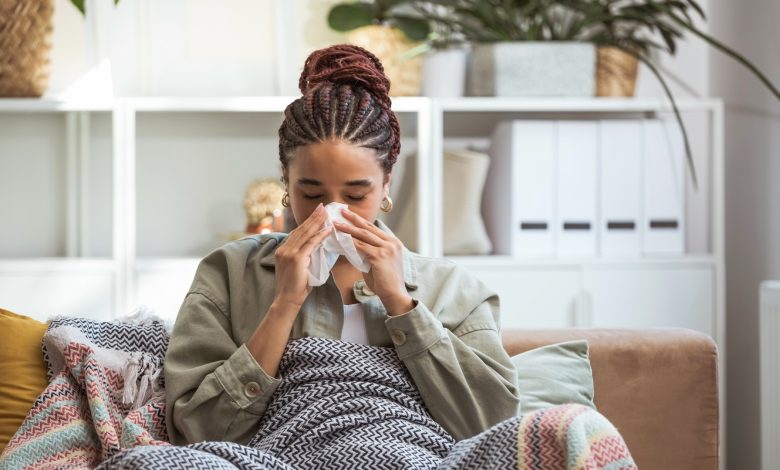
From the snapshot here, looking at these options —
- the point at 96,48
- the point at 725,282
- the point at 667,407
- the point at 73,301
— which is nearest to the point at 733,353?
the point at 725,282

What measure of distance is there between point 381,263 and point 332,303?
0.12 metres

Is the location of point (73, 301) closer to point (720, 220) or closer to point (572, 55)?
point (572, 55)

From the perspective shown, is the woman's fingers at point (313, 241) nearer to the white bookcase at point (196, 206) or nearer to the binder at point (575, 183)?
the white bookcase at point (196, 206)

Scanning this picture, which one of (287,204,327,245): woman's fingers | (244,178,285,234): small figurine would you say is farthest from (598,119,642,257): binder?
(287,204,327,245): woman's fingers

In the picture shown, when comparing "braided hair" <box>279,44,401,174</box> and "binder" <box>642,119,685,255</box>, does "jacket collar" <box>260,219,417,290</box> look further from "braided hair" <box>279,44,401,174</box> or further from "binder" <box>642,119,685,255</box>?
"binder" <box>642,119,685,255</box>

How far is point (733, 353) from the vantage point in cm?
291

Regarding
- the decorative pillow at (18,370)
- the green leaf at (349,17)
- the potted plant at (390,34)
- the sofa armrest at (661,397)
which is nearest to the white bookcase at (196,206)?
the potted plant at (390,34)

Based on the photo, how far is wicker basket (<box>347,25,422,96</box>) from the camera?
2742 mm

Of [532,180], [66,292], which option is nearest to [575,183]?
[532,180]

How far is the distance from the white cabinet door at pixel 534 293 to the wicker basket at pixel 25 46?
A: 1.28 meters

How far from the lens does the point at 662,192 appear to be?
2764 millimetres

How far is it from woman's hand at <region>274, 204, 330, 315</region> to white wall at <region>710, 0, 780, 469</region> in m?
1.70

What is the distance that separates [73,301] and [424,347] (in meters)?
1.54

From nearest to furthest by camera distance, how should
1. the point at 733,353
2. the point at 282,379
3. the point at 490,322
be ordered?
the point at 282,379 → the point at 490,322 → the point at 733,353
